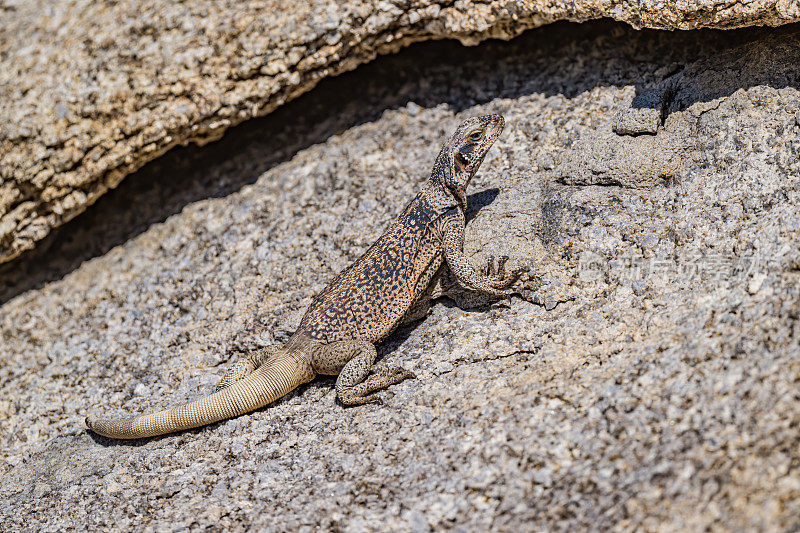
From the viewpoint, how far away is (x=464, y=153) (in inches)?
206

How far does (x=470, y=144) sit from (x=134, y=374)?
3273 millimetres

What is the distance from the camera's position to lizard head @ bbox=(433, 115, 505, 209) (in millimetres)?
5215

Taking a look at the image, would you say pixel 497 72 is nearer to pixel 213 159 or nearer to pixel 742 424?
pixel 213 159

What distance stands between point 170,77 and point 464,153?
8.98ft

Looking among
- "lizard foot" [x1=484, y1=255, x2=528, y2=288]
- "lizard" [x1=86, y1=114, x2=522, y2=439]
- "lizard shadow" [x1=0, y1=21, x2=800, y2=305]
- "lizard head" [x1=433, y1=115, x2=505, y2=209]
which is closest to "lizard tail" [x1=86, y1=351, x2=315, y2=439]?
"lizard" [x1=86, y1=114, x2=522, y2=439]

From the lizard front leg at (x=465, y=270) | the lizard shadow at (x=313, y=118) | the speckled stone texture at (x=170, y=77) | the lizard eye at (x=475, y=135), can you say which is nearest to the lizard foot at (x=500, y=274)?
the lizard front leg at (x=465, y=270)

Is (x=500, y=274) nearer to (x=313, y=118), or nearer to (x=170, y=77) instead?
(x=313, y=118)

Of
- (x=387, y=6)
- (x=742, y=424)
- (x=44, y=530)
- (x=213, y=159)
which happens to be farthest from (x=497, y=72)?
(x=44, y=530)

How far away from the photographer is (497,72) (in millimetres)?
6402

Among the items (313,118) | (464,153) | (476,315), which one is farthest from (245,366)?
(313,118)

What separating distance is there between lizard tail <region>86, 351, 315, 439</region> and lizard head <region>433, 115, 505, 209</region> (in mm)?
1793

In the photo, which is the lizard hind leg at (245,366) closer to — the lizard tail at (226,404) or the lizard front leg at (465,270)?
the lizard tail at (226,404)

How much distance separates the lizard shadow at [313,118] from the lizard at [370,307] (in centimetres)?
126

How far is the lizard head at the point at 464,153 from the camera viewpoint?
17.1 ft
